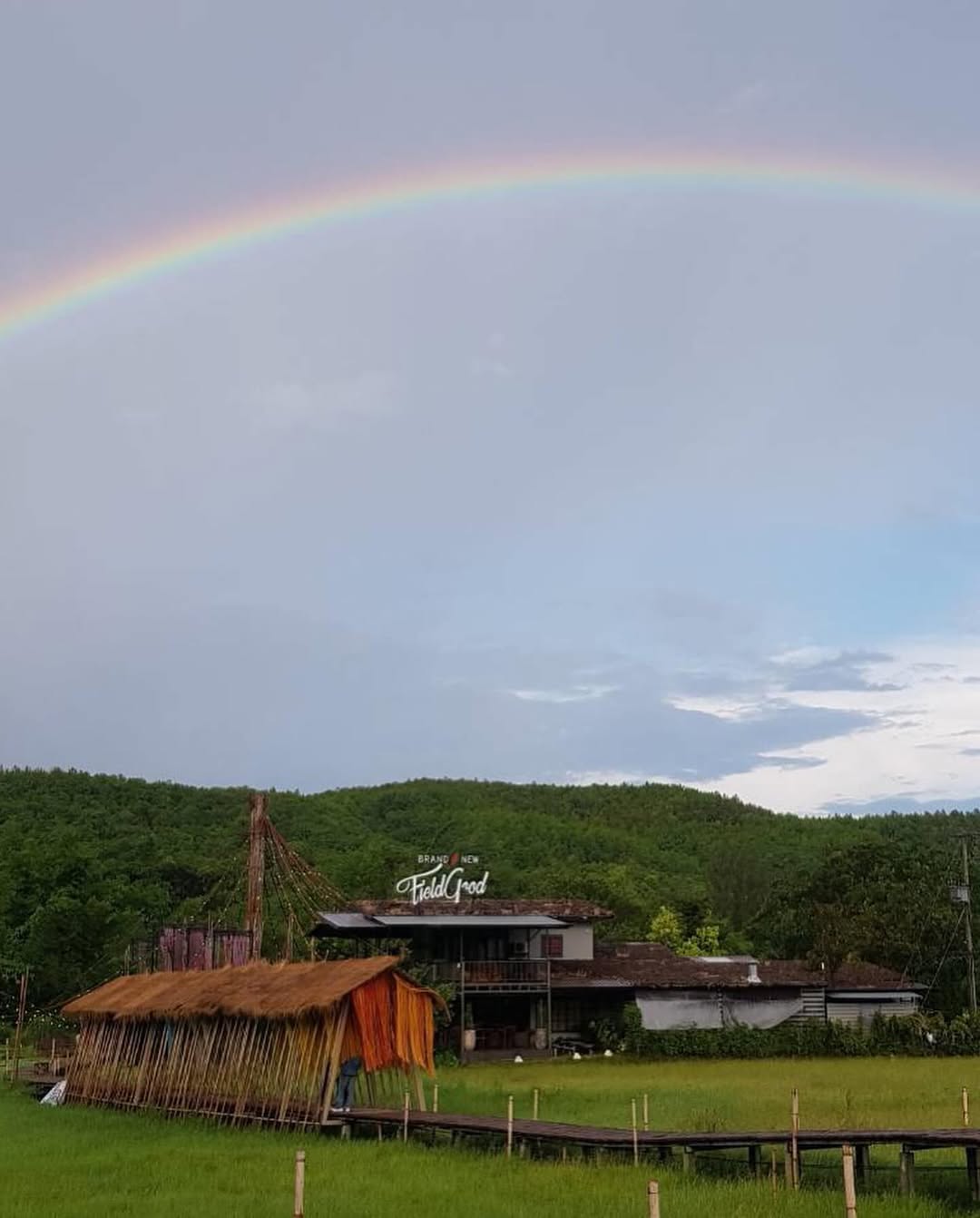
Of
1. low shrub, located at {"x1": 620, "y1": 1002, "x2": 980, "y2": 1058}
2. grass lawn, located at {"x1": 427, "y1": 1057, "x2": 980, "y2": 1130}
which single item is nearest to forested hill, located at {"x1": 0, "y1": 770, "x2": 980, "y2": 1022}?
low shrub, located at {"x1": 620, "y1": 1002, "x2": 980, "y2": 1058}

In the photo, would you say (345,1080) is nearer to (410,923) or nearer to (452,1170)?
(452,1170)

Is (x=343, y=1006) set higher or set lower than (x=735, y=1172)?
higher

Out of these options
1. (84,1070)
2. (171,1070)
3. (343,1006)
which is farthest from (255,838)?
(343,1006)

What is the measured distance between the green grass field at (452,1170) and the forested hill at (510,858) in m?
27.4

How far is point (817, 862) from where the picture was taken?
87.7m

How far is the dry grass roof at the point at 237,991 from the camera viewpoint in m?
22.3

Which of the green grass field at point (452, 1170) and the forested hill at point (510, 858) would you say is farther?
the forested hill at point (510, 858)

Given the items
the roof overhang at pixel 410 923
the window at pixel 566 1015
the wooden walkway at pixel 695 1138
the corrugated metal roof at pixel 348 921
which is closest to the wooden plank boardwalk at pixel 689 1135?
the wooden walkway at pixel 695 1138

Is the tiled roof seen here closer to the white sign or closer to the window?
the white sign

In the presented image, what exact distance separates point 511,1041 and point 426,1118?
23719 mm

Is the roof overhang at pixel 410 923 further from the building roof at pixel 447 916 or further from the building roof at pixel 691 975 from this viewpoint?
the building roof at pixel 691 975

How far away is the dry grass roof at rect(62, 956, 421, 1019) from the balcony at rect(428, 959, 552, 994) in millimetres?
13458

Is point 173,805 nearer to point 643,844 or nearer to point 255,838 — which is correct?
point 643,844

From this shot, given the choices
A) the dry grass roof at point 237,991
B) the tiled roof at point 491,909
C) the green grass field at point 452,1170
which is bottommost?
the green grass field at point 452,1170
